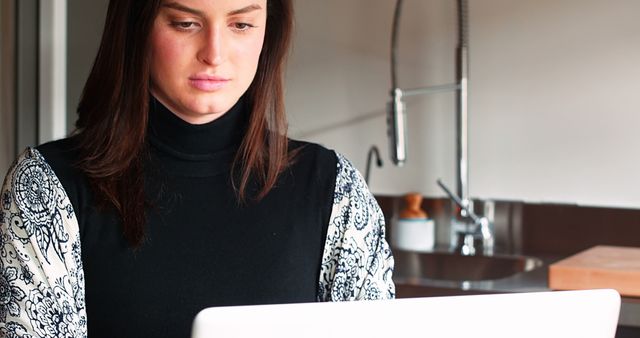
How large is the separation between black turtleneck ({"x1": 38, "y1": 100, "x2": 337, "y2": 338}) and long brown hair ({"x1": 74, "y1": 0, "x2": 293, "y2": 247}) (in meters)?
0.02

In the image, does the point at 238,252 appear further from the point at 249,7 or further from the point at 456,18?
the point at 456,18

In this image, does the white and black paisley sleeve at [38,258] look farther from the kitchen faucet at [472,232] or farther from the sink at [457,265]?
the kitchen faucet at [472,232]

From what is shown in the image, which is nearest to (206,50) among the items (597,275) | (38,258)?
(38,258)

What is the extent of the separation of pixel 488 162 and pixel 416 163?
0.23m

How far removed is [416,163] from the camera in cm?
329

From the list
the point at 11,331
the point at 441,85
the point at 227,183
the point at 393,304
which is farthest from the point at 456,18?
the point at 393,304

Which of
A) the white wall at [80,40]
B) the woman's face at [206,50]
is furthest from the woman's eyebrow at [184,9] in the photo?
the white wall at [80,40]

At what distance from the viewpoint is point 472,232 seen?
3.11 m

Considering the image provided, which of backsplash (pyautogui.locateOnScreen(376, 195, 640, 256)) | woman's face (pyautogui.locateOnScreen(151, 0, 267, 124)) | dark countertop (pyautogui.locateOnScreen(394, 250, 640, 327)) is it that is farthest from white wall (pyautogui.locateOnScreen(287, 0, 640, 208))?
woman's face (pyautogui.locateOnScreen(151, 0, 267, 124))

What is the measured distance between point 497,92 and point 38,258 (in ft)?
6.43

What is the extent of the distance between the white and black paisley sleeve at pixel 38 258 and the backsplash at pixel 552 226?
1.81 metres

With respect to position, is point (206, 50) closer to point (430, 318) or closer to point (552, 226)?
point (430, 318)

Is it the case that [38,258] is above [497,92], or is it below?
below

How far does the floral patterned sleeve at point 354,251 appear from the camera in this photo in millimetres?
1507
